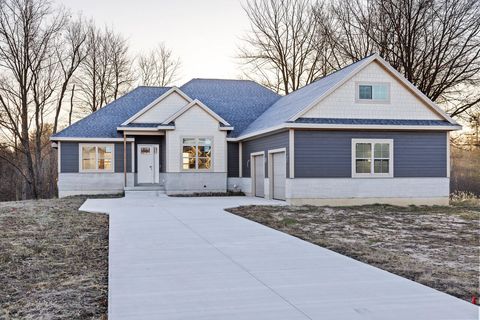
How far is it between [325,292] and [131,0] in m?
19.4

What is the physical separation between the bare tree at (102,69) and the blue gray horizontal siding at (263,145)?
17781 millimetres

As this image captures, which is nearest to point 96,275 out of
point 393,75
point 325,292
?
point 325,292

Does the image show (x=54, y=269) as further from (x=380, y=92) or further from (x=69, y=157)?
(x=69, y=157)

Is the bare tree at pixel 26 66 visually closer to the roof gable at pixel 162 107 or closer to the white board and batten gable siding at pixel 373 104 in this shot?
the roof gable at pixel 162 107

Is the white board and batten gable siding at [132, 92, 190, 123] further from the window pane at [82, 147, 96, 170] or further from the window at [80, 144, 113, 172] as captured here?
the window pane at [82, 147, 96, 170]

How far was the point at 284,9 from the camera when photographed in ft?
121

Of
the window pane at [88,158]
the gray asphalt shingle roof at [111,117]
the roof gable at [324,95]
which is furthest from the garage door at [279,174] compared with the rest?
the window pane at [88,158]

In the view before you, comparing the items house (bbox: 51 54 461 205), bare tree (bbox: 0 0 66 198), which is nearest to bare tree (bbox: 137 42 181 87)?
bare tree (bbox: 0 0 66 198)

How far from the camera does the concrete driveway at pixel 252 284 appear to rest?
15.7ft

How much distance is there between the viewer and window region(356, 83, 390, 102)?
61.4 feet

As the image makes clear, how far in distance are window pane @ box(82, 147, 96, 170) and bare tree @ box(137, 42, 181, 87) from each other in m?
18.5

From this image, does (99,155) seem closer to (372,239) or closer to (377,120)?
(377,120)

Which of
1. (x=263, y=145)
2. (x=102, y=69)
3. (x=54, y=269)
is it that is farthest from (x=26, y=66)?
(x=54, y=269)

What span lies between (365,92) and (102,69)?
82.2ft
